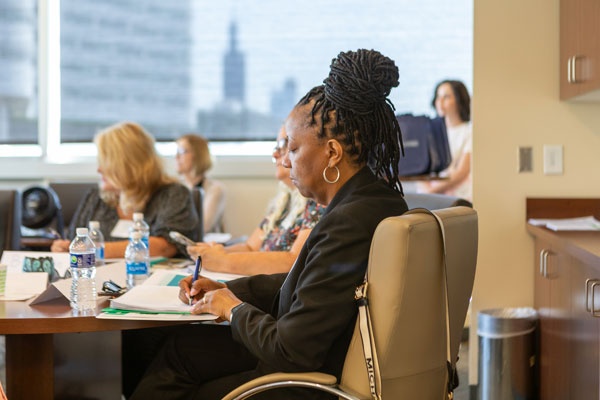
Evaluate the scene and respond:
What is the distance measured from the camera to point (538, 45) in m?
3.50

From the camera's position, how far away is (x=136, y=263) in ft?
8.98

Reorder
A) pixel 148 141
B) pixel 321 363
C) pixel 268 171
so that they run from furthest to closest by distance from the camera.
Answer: pixel 268 171
pixel 148 141
pixel 321 363

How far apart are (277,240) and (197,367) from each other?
0.98 metres

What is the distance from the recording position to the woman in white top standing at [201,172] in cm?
601

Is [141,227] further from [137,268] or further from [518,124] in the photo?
[518,124]

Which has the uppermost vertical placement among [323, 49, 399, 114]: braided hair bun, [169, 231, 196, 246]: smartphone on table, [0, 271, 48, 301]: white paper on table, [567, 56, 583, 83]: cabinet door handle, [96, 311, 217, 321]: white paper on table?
[567, 56, 583, 83]: cabinet door handle

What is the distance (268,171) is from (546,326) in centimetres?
362

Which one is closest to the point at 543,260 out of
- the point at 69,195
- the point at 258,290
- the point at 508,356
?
the point at 508,356

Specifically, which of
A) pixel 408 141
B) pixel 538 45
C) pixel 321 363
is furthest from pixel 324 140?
pixel 408 141

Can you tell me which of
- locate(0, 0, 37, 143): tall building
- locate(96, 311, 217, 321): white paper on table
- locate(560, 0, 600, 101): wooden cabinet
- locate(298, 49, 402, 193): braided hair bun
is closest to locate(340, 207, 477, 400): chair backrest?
locate(298, 49, 402, 193): braided hair bun

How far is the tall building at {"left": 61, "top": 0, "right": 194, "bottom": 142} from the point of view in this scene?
6.87 metres

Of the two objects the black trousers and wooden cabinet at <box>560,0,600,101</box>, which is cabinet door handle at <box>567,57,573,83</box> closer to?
wooden cabinet at <box>560,0,600,101</box>

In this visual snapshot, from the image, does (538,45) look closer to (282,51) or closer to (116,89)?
(282,51)

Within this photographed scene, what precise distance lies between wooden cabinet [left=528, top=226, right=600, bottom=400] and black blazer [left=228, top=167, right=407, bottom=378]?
0.78m
